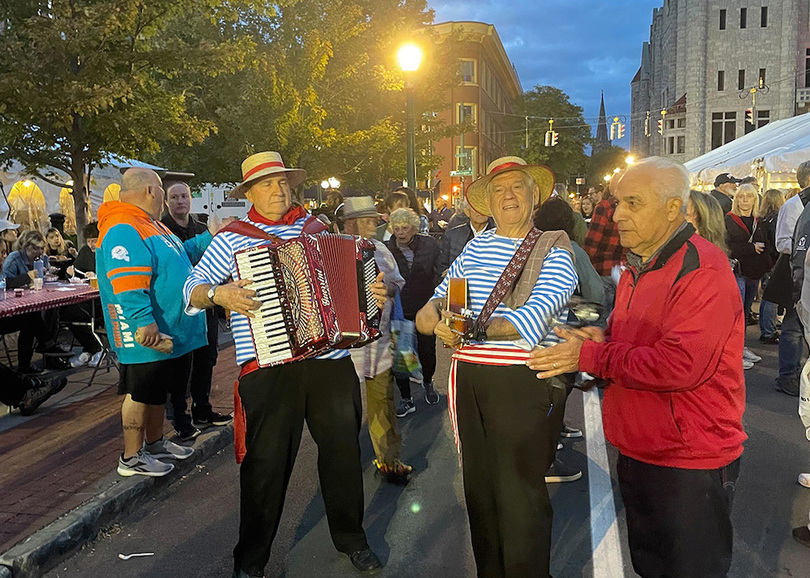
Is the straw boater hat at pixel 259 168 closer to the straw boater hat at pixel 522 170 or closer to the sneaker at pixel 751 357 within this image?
the straw boater hat at pixel 522 170

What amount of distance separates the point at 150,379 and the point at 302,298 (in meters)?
1.79

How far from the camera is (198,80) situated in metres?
20.0

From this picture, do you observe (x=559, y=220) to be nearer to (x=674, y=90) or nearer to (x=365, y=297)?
(x=365, y=297)

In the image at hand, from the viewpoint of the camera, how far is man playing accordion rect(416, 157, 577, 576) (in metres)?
2.92

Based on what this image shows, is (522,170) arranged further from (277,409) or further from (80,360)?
(80,360)

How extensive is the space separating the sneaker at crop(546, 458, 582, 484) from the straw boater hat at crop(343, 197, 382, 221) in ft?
7.50

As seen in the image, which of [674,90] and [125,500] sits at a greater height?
[674,90]

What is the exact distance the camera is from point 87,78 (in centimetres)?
1043

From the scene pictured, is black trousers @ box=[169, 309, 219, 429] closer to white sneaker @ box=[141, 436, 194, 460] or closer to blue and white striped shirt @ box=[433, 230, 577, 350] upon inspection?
white sneaker @ box=[141, 436, 194, 460]

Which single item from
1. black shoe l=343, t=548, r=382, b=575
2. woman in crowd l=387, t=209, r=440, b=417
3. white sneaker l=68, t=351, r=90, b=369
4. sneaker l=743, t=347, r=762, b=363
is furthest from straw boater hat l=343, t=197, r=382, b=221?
sneaker l=743, t=347, r=762, b=363

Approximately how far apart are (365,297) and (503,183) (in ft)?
3.04

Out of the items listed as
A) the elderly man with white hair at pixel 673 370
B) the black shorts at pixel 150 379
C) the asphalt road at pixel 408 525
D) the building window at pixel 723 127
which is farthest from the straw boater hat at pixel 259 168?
the building window at pixel 723 127

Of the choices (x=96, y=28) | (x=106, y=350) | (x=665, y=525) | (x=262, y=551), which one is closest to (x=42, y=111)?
(x=96, y=28)

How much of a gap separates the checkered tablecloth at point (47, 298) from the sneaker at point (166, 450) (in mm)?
2375
